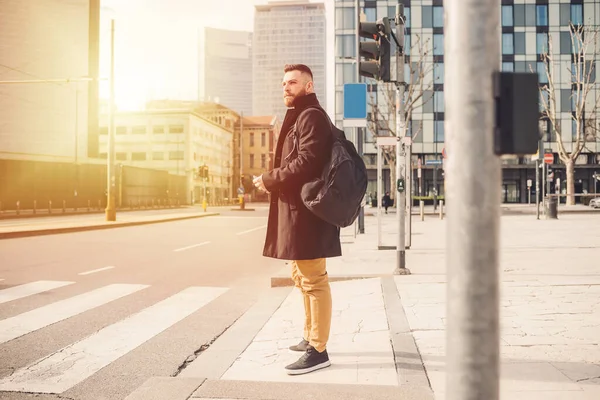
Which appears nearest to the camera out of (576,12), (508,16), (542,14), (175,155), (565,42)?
(576,12)

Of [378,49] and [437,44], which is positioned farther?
[437,44]

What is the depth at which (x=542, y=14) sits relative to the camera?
2239 inches

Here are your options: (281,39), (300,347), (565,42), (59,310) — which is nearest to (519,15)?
(565,42)

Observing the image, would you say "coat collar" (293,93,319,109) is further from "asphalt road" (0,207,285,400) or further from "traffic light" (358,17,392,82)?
"traffic light" (358,17,392,82)

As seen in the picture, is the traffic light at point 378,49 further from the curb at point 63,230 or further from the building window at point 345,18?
the building window at point 345,18

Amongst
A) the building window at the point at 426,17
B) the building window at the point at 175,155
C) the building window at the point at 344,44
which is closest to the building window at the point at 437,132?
the building window at the point at 426,17

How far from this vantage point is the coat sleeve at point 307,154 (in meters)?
3.57

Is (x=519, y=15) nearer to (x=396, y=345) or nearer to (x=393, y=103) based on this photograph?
(x=393, y=103)

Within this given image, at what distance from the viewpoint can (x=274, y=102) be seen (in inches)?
6796

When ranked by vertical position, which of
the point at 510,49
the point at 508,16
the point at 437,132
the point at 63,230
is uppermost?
A: the point at 508,16

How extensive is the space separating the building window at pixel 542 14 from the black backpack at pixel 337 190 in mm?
60847

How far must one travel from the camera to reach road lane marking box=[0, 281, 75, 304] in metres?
6.46

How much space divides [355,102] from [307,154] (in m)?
9.17

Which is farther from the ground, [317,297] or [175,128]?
[175,128]
